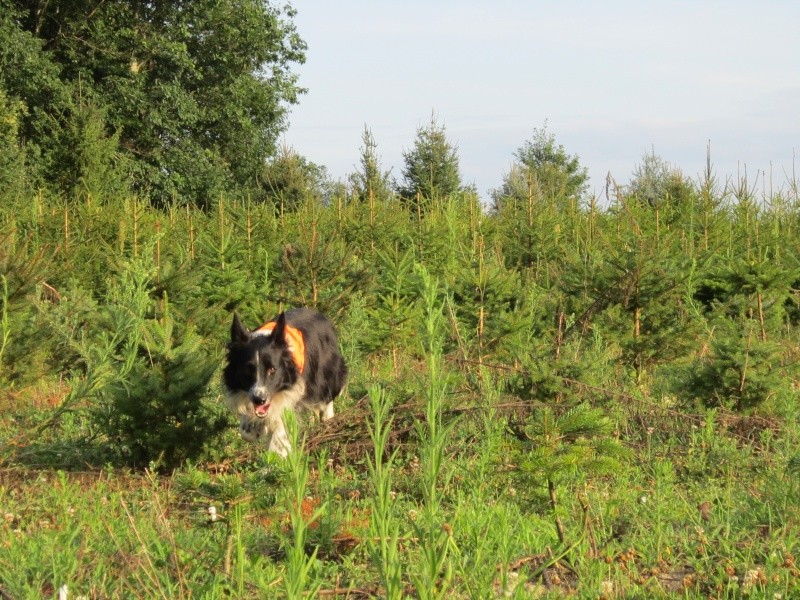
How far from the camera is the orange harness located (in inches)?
320

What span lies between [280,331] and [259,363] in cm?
31

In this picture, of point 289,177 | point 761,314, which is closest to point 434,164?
point 289,177

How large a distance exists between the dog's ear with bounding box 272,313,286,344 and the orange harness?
71 mm

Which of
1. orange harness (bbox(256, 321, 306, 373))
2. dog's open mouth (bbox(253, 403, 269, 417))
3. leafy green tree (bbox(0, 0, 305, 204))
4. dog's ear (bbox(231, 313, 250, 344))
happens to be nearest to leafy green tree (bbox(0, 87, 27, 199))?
leafy green tree (bbox(0, 0, 305, 204))

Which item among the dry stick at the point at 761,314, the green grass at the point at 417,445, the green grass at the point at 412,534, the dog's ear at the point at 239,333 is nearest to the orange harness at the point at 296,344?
the dog's ear at the point at 239,333

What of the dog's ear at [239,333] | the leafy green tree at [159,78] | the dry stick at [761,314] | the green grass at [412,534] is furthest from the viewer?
the leafy green tree at [159,78]

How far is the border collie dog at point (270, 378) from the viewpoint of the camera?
→ 7.71 metres

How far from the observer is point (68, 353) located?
9703mm

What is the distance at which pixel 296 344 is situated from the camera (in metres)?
8.26

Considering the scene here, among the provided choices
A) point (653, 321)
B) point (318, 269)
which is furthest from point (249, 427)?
point (653, 321)

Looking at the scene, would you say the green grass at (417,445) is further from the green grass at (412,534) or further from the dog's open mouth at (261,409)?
the dog's open mouth at (261,409)

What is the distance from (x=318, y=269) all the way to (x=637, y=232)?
388cm

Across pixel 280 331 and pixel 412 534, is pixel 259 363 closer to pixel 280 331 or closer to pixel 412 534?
pixel 280 331

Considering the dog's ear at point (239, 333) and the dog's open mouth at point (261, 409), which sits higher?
the dog's ear at point (239, 333)
